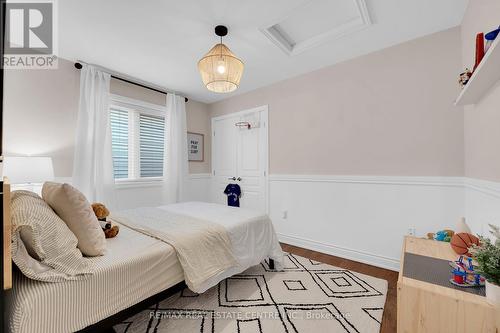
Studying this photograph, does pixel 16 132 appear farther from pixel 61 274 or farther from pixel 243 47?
pixel 243 47

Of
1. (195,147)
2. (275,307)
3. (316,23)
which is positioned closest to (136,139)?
(195,147)

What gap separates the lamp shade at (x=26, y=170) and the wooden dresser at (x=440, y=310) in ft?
9.80

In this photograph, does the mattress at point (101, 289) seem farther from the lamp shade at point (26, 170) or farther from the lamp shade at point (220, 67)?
the lamp shade at point (220, 67)

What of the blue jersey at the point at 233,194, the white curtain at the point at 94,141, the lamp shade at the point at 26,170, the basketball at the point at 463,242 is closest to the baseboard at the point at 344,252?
the blue jersey at the point at 233,194

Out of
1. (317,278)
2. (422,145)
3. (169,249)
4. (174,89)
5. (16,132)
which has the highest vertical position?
(174,89)

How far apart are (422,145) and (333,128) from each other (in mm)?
971

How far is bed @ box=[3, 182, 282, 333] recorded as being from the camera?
966mm

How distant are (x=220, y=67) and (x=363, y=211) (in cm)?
229

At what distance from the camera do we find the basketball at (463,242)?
4.60ft

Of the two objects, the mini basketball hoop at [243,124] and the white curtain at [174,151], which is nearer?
the white curtain at [174,151]

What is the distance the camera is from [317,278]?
89.1 inches

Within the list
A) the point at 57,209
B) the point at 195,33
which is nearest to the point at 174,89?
the point at 195,33

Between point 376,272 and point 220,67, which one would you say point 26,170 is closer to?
point 220,67

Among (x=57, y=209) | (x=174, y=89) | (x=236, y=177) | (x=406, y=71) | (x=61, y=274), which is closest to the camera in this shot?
(x=61, y=274)
